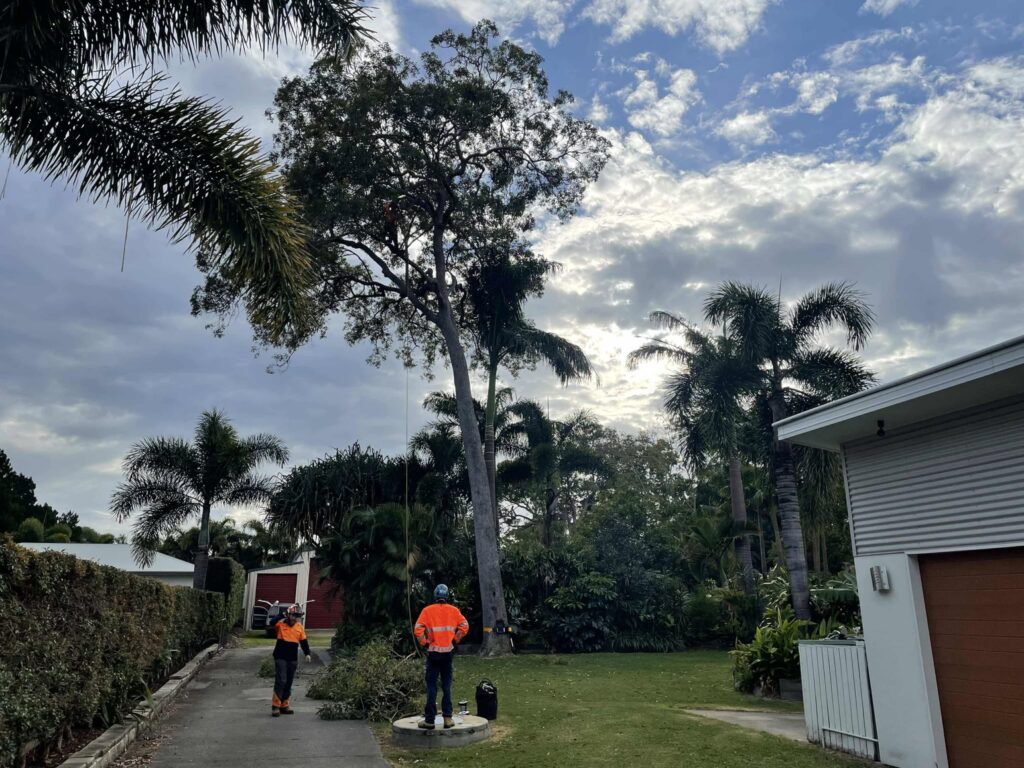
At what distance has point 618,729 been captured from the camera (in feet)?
31.6

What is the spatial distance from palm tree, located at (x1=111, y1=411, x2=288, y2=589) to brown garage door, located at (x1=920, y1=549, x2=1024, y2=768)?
24.6 meters

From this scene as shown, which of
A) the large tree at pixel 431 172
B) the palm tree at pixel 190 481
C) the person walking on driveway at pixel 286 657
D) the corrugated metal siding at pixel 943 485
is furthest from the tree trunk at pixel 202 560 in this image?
the corrugated metal siding at pixel 943 485

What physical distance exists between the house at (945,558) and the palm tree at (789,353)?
12270 millimetres

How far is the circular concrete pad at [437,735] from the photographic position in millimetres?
9109

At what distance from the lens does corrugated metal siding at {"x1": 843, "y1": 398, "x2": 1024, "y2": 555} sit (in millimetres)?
7211

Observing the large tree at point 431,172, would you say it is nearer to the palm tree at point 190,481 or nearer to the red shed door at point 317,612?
the palm tree at point 190,481

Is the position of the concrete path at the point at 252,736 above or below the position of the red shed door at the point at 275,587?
below

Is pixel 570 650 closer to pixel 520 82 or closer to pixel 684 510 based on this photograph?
pixel 520 82

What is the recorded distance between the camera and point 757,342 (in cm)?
2062

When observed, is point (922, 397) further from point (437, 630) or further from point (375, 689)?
point (375, 689)

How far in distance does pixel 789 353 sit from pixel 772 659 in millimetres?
10414

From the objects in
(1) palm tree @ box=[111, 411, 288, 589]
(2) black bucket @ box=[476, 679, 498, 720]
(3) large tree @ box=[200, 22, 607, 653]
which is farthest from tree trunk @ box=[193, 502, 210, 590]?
(2) black bucket @ box=[476, 679, 498, 720]

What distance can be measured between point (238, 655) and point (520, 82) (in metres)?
20.8

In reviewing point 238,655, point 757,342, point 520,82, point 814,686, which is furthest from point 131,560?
point 814,686
